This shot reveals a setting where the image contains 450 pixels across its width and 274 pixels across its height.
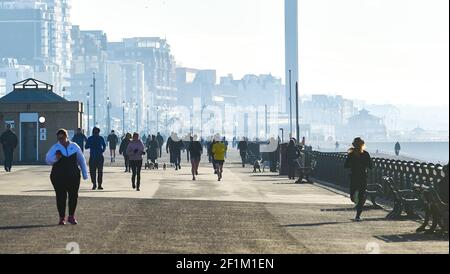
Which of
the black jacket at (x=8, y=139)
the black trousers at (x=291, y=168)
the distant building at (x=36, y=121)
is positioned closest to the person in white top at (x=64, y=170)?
the black trousers at (x=291, y=168)

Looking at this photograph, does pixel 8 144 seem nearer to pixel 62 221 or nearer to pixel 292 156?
pixel 292 156

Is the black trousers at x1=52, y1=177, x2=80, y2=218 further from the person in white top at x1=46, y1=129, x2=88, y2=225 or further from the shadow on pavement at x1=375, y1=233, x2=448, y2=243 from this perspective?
the shadow on pavement at x1=375, y1=233, x2=448, y2=243

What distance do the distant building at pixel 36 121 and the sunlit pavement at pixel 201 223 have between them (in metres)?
20.8

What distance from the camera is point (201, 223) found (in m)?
22.3

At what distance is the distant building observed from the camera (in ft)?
187

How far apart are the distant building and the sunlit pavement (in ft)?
68.1

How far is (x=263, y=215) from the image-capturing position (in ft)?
81.2

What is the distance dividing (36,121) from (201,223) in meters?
35.8

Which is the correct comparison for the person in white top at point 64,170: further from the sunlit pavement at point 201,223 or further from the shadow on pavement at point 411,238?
the shadow on pavement at point 411,238

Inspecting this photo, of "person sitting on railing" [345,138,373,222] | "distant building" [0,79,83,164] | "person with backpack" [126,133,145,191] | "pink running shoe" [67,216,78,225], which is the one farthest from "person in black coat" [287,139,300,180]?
"pink running shoe" [67,216,78,225]
